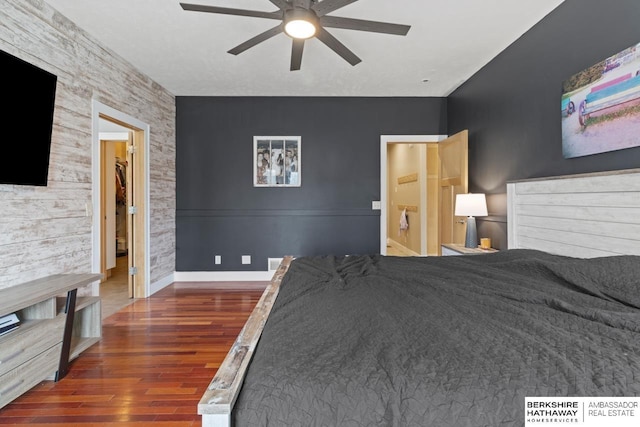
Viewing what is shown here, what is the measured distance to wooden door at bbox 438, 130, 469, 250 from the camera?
147 inches

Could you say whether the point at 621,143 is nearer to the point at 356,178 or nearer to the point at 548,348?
the point at 548,348

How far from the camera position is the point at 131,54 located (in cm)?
339

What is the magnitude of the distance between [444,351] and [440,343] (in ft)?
0.16

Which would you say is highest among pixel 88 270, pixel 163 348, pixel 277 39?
pixel 277 39

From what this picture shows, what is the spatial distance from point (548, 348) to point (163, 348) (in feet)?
8.30

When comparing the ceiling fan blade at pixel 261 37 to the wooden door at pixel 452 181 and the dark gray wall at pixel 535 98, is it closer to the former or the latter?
the dark gray wall at pixel 535 98

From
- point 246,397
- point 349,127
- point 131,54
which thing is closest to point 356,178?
point 349,127

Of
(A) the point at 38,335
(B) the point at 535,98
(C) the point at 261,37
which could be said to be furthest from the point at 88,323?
(B) the point at 535,98

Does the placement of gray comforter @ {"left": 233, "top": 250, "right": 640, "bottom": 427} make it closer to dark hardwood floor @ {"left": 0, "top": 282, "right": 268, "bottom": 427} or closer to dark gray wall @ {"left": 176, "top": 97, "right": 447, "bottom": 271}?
dark hardwood floor @ {"left": 0, "top": 282, "right": 268, "bottom": 427}

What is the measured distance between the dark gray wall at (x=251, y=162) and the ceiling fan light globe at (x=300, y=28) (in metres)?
2.50

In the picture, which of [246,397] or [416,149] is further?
[416,149]

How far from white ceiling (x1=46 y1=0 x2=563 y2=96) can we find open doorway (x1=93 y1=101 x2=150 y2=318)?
728 millimetres

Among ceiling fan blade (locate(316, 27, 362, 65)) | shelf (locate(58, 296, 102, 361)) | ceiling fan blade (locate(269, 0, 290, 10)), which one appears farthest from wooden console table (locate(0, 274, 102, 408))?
ceiling fan blade (locate(316, 27, 362, 65))

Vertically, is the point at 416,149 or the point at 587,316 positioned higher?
the point at 416,149
